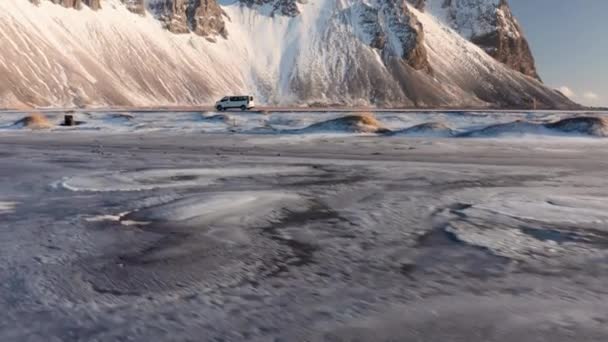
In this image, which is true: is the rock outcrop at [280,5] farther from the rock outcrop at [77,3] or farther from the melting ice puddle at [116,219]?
the melting ice puddle at [116,219]

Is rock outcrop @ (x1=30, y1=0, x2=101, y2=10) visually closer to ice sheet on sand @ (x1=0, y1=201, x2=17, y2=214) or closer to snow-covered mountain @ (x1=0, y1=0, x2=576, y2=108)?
snow-covered mountain @ (x1=0, y1=0, x2=576, y2=108)

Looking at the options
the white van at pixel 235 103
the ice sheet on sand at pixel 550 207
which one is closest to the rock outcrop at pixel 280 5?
the white van at pixel 235 103

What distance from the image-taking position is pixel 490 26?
6407 inches

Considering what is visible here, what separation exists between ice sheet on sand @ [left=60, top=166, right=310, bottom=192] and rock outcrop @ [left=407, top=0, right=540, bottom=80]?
161709 mm

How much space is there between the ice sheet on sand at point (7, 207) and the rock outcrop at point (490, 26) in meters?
166

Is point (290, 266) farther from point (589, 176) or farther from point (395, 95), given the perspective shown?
point (395, 95)

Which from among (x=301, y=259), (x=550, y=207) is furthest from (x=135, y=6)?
(x=301, y=259)

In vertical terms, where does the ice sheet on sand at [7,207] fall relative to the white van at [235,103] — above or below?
below

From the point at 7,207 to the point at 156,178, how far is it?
3.08 meters

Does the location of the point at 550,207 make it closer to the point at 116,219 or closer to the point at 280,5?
the point at 116,219

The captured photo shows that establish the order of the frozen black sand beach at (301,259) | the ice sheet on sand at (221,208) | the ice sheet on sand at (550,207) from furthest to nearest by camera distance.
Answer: the ice sheet on sand at (550,207), the ice sheet on sand at (221,208), the frozen black sand beach at (301,259)

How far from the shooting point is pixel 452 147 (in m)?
17.8

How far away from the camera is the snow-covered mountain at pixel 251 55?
8038 centimetres

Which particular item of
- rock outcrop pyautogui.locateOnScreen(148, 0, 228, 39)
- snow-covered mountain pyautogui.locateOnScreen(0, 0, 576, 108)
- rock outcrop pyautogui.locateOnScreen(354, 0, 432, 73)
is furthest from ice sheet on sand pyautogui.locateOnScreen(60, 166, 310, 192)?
rock outcrop pyautogui.locateOnScreen(354, 0, 432, 73)
